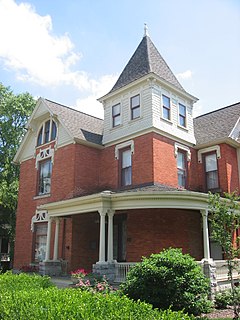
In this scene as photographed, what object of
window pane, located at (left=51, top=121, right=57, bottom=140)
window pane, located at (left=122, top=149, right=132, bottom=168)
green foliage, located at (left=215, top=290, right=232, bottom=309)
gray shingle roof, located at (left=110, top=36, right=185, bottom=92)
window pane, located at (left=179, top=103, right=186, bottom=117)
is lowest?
green foliage, located at (left=215, top=290, right=232, bottom=309)

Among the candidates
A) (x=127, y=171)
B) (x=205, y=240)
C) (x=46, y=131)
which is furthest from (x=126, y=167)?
(x=46, y=131)

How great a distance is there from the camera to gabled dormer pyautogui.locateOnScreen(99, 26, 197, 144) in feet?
54.7

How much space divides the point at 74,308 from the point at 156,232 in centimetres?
952

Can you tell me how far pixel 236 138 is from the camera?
18.4m

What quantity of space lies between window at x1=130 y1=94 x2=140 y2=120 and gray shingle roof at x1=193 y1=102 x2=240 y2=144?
162 inches

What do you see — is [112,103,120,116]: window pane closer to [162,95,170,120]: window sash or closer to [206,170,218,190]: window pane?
[162,95,170,120]: window sash

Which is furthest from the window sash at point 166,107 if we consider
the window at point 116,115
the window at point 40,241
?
the window at point 40,241

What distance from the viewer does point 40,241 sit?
749 inches

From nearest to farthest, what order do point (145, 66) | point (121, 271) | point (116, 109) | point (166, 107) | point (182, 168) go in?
point (121, 271) < point (166, 107) < point (182, 168) < point (145, 66) < point (116, 109)

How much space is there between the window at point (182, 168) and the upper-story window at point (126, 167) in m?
2.62

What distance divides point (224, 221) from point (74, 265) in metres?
9.26

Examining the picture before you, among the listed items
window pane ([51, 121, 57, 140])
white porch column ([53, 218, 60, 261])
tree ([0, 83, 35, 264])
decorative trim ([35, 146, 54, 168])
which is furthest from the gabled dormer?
tree ([0, 83, 35, 264])

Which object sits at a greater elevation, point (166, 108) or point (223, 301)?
point (166, 108)

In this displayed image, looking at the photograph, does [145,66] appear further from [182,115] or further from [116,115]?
[182,115]
